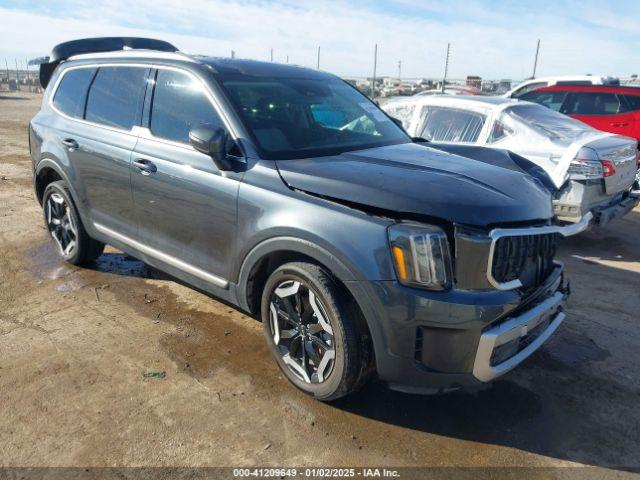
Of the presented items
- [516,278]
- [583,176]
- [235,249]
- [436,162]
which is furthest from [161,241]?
[583,176]

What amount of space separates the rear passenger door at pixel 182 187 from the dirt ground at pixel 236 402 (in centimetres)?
61

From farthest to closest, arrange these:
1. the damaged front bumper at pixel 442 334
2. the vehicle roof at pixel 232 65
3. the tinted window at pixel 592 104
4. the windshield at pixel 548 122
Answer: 1. the tinted window at pixel 592 104
2. the windshield at pixel 548 122
3. the vehicle roof at pixel 232 65
4. the damaged front bumper at pixel 442 334

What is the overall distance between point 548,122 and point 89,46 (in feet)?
18.4

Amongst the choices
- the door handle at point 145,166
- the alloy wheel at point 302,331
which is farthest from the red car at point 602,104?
the alloy wheel at point 302,331

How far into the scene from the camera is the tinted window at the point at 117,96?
3934mm

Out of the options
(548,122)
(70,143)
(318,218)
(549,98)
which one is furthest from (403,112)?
(318,218)

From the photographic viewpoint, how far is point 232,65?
12.1ft

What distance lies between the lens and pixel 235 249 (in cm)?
321

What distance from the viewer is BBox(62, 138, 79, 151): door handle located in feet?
14.6

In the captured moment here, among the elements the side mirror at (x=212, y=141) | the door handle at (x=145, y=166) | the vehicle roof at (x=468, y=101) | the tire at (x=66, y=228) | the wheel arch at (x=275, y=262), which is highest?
the vehicle roof at (x=468, y=101)

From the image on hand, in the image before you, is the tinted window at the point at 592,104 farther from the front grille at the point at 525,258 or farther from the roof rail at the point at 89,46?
the front grille at the point at 525,258

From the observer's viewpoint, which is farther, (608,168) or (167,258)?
(608,168)

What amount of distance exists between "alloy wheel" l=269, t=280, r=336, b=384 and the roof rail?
3.74 m

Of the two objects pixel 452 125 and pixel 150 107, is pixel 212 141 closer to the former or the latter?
pixel 150 107
